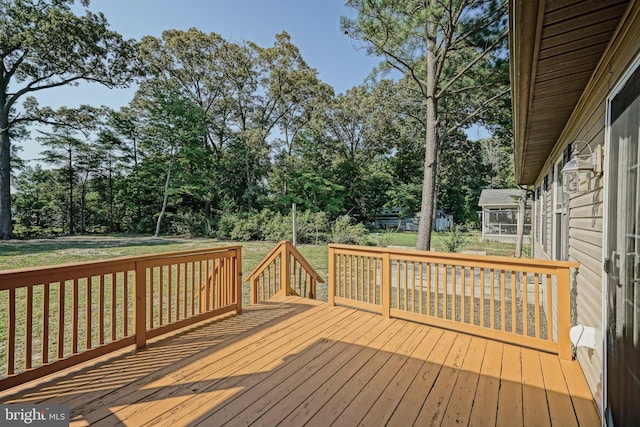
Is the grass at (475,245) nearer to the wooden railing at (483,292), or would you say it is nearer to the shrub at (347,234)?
the shrub at (347,234)

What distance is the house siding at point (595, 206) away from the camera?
154 centimetres

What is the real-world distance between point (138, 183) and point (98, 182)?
2.51 m

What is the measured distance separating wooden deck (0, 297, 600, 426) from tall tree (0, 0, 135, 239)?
1695 centimetres

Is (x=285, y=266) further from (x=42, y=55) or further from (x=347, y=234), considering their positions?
(x=42, y=55)

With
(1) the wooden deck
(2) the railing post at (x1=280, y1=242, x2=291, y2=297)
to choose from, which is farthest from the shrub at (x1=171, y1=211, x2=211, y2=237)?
(1) the wooden deck

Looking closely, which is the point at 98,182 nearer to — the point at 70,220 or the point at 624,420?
the point at 70,220

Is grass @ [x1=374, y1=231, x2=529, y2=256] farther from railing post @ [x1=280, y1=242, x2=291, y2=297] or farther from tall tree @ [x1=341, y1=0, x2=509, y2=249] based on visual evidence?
railing post @ [x1=280, y1=242, x2=291, y2=297]

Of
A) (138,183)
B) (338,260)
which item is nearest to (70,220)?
(138,183)

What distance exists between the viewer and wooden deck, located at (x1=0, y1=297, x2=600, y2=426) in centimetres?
193

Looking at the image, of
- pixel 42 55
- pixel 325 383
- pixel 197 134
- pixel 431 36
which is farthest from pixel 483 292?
pixel 42 55

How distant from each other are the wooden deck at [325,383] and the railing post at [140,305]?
138mm

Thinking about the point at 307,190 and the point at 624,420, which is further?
the point at 307,190

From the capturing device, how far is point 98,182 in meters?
18.4

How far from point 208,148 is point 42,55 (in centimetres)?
846
